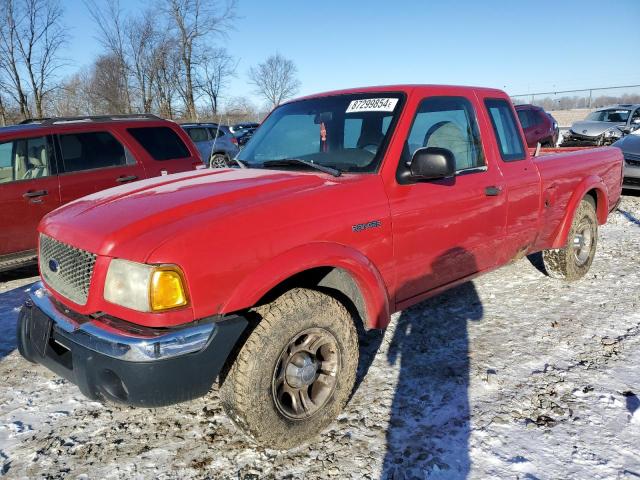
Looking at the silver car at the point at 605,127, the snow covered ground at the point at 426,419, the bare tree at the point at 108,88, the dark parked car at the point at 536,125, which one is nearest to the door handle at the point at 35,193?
the snow covered ground at the point at 426,419

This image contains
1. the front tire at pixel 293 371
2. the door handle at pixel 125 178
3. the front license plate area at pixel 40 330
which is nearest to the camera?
the front tire at pixel 293 371

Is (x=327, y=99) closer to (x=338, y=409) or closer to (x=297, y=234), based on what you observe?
(x=297, y=234)

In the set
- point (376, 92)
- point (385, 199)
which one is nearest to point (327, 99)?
point (376, 92)

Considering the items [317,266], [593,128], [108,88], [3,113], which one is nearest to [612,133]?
[593,128]

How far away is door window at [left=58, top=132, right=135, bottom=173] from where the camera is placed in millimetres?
5648

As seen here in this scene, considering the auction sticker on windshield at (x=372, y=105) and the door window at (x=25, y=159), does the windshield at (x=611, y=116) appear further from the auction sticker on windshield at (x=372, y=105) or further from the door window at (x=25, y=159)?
the door window at (x=25, y=159)

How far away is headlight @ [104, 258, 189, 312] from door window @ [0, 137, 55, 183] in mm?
4072

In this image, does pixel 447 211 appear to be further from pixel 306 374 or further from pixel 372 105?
pixel 306 374

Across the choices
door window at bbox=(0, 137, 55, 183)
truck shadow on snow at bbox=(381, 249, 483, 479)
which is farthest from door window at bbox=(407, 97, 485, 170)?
door window at bbox=(0, 137, 55, 183)

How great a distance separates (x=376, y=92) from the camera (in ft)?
10.9

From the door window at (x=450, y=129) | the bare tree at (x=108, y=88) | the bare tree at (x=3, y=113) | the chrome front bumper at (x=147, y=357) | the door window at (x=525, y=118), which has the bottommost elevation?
the chrome front bumper at (x=147, y=357)

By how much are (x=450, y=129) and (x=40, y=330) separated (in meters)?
2.97

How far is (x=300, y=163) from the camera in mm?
3098

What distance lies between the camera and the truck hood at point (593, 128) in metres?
16.0
